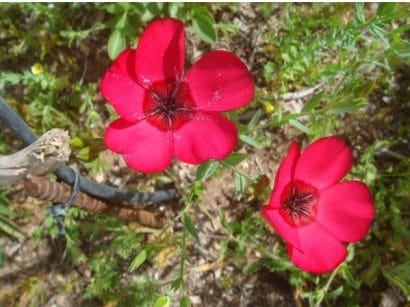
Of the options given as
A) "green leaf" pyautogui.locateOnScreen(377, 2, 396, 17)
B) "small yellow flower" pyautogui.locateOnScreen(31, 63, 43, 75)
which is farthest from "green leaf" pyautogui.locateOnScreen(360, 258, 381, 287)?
"small yellow flower" pyautogui.locateOnScreen(31, 63, 43, 75)

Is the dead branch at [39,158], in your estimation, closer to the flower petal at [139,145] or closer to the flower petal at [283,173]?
the flower petal at [139,145]

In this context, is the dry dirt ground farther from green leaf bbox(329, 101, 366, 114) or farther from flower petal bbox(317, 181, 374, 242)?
green leaf bbox(329, 101, 366, 114)

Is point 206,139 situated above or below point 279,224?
above

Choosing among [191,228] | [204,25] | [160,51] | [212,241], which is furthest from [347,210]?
[204,25]

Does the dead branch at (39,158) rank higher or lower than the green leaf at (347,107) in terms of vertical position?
higher

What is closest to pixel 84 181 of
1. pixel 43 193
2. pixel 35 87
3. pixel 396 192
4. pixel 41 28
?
pixel 43 193

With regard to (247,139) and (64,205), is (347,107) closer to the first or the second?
(247,139)

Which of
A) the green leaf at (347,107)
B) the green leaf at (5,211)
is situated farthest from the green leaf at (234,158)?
the green leaf at (5,211)
